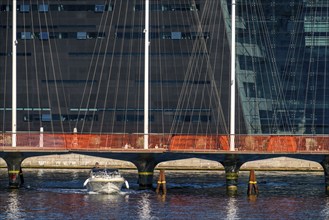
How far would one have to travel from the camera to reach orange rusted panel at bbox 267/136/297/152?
9700 cm

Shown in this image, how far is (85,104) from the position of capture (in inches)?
5817

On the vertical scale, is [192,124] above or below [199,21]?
below

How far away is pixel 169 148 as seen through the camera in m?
98.4

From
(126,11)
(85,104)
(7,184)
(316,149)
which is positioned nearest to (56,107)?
(85,104)

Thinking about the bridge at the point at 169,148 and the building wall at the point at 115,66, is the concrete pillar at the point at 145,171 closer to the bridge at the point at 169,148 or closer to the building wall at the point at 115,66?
the bridge at the point at 169,148

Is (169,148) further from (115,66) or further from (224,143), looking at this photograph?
(115,66)

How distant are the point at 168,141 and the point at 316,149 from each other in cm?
1022

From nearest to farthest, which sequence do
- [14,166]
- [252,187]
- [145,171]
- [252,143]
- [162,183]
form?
1. [252,187]
2. [162,183]
3. [252,143]
4. [145,171]
5. [14,166]

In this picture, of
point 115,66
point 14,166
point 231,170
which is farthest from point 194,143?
point 115,66

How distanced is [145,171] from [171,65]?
46689 millimetres

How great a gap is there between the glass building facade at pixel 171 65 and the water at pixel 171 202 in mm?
31161

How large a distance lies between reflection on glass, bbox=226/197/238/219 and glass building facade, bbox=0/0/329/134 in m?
50.9

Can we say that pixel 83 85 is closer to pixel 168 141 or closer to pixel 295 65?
pixel 295 65

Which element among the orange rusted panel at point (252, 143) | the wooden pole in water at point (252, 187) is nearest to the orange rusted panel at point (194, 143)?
the orange rusted panel at point (252, 143)
